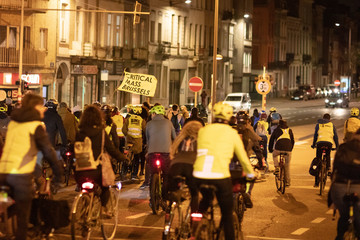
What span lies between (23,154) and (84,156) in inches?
72.4

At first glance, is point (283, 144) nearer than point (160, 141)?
No

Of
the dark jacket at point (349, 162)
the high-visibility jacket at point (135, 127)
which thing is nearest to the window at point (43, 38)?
the high-visibility jacket at point (135, 127)

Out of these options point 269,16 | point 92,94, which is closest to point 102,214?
point 92,94

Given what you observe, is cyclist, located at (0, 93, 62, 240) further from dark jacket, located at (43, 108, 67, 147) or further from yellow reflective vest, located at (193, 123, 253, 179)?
dark jacket, located at (43, 108, 67, 147)

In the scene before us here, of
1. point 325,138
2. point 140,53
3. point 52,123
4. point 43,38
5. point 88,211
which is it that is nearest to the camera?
point 88,211

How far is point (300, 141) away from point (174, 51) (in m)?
30.6

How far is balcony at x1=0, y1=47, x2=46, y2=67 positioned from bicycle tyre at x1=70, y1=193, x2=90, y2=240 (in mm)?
35320

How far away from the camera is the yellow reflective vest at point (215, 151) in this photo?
9.10 m

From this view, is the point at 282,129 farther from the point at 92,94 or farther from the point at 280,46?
the point at 280,46

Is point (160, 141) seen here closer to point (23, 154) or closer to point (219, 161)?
point (219, 161)

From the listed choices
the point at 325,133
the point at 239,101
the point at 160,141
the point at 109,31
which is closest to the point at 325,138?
the point at 325,133

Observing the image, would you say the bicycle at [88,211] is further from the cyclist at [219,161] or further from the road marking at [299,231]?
the road marking at [299,231]

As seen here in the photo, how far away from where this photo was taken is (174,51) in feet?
216

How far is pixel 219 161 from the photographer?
9094mm
